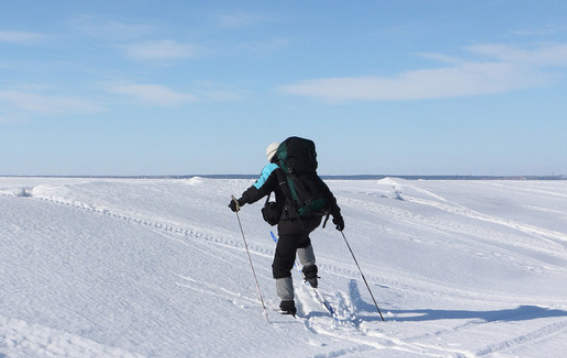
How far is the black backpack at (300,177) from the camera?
5426 mm

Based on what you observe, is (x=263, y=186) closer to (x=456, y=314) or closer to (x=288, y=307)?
(x=288, y=307)

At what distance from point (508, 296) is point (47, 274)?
565 cm

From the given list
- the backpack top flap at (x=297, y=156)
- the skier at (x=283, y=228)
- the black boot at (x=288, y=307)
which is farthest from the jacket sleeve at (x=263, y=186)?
the black boot at (x=288, y=307)

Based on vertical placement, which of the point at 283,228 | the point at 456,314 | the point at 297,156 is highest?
the point at 297,156

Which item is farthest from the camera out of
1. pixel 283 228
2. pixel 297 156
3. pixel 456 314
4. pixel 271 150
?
pixel 456 314

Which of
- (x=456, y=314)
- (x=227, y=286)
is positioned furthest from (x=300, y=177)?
(x=456, y=314)

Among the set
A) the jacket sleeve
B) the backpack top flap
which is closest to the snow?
the jacket sleeve

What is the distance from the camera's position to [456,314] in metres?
6.26

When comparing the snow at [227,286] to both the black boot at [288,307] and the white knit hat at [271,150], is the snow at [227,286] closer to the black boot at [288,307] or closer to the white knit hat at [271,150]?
the black boot at [288,307]

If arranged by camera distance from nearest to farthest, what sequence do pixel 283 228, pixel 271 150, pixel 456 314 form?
pixel 283 228 < pixel 271 150 < pixel 456 314

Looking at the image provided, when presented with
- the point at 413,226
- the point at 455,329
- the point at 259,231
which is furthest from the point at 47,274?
the point at 413,226

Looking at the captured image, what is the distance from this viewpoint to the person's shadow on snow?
Answer: 19.9ft

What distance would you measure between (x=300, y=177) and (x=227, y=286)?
159 cm

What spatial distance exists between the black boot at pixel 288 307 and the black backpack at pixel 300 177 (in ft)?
2.76
